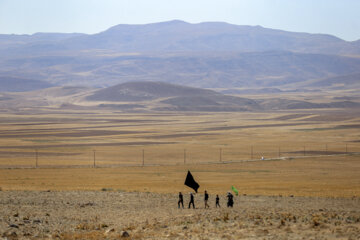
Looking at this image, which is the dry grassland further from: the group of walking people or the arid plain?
the group of walking people

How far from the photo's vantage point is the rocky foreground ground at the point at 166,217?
58.6 ft

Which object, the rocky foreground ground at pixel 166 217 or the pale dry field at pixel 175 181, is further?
the pale dry field at pixel 175 181

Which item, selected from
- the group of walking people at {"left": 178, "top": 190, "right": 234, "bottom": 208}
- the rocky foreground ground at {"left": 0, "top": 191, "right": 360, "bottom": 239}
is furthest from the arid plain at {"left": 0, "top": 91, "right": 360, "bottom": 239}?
the group of walking people at {"left": 178, "top": 190, "right": 234, "bottom": 208}

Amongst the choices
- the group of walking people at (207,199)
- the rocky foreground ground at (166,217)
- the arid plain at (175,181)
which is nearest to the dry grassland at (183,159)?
the arid plain at (175,181)

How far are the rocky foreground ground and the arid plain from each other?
4 cm

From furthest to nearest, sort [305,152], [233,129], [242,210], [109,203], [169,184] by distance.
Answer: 1. [233,129]
2. [305,152]
3. [169,184]
4. [109,203]
5. [242,210]

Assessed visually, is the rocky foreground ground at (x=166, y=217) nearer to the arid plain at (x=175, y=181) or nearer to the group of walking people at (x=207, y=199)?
the arid plain at (x=175, y=181)

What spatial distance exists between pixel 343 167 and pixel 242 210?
94.6 ft

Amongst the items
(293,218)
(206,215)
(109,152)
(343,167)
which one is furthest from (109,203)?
(109,152)

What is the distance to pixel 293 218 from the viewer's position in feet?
64.7

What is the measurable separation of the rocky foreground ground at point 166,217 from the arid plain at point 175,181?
4 cm

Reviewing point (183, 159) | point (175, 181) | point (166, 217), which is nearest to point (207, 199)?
point (166, 217)

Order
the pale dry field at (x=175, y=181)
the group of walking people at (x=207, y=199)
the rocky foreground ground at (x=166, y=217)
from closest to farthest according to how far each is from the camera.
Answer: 1. the rocky foreground ground at (x=166, y=217)
2. the pale dry field at (x=175, y=181)
3. the group of walking people at (x=207, y=199)

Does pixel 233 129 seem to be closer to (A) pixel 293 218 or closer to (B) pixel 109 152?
(B) pixel 109 152
